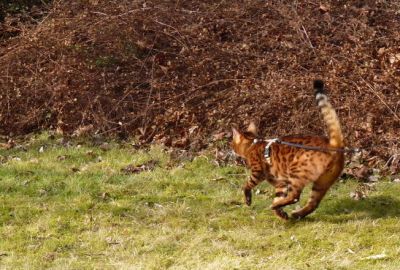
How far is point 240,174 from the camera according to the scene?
8.30 metres

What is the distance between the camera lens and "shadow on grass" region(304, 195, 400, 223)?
6688 mm

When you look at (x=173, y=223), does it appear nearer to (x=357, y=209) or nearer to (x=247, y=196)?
(x=247, y=196)

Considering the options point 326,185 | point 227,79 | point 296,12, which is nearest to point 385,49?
point 296,12

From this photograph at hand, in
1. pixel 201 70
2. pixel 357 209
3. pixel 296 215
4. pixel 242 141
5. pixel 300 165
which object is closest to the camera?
pixel 300 165

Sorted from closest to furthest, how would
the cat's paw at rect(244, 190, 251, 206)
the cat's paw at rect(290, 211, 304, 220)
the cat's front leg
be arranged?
the cat's paw at rect(290, 211, 304, 220), the cat's front leg, the cat's paw at rect(244, 190, 251, 206)

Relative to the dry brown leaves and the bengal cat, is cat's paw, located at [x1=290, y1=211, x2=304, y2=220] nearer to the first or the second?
the bengal cat

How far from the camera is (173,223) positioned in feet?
22.1

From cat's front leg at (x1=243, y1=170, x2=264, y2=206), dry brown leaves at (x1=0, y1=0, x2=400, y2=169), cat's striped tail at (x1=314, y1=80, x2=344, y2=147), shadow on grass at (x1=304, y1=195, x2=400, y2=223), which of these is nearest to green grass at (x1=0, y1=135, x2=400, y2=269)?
shadow on grass at (x1=304, y1=195, x2=400, y2=223)

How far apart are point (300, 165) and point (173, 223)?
1.39 m

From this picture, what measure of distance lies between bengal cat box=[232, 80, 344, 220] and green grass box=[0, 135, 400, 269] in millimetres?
233

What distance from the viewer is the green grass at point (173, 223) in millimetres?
→ 5883

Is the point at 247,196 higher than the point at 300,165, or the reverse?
the point at 300,165

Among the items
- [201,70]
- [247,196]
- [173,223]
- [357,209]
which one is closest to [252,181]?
[247,196]

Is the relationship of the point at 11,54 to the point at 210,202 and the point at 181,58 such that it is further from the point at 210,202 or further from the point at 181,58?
the point at 210,202
